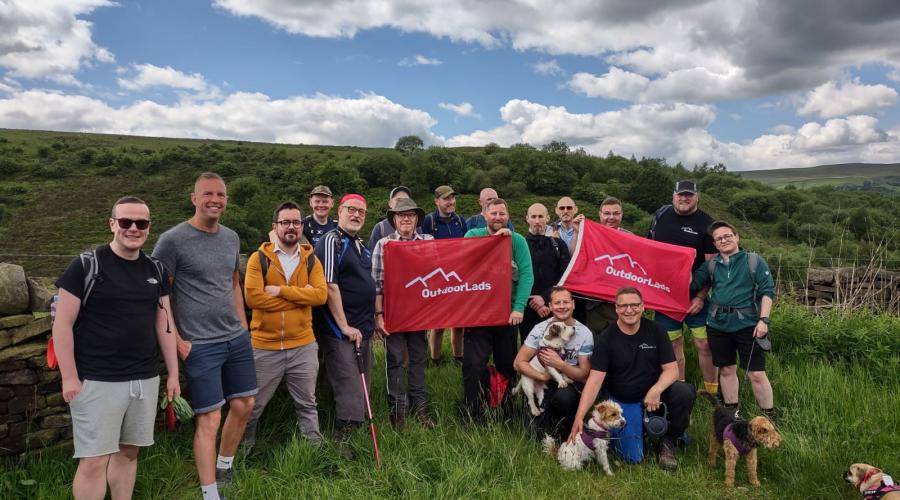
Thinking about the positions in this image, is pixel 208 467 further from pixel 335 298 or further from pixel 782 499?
pixel 782 499

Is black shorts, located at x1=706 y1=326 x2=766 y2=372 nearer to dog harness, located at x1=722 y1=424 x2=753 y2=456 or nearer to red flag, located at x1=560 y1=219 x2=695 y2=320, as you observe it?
red flag, located at x1=560 y1=219 x2=695 y2=320

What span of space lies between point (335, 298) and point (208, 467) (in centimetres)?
161

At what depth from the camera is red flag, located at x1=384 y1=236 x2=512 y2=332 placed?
17.7 feet

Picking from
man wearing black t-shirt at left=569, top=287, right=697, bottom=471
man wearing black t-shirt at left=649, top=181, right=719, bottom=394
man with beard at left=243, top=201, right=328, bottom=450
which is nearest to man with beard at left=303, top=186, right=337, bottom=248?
man with beard at left=243, top=201, right=328, bottom=450

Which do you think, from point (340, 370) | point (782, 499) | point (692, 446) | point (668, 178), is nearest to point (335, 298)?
point (340, 370)

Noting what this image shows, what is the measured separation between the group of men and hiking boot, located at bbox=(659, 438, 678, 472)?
2 centimetres

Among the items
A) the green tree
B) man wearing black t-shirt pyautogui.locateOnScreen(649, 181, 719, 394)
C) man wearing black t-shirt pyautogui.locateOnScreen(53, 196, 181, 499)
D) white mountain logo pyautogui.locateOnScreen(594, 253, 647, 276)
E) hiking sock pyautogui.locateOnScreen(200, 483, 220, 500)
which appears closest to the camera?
man wearing black t-shirt pyautogui.locateOnScreen(53, 196, 181, 499)

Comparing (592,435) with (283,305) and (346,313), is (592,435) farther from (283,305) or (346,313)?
(283,305)

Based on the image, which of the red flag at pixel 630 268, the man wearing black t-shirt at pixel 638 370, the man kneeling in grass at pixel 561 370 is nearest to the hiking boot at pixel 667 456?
the man wearing black t-shirt at pixel 638 370

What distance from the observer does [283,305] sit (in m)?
4.28

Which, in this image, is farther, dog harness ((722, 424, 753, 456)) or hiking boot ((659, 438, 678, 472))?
hiking boot ((659, 438, 678, 472))

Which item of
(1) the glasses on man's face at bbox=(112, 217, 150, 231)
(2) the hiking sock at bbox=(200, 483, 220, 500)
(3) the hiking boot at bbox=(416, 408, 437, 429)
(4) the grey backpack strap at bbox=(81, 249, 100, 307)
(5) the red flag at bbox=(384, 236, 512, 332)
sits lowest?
(3) the hiking boot at bbox=(416, 408, 437, 429)

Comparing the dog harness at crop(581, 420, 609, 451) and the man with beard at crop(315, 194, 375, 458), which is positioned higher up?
the man with beard at crop(315, 194, 375, 458)

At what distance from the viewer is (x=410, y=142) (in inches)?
4252
